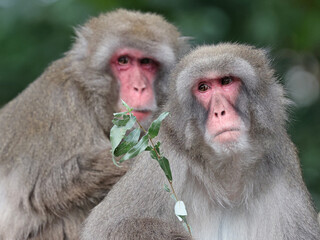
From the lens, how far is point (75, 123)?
7.00 metres

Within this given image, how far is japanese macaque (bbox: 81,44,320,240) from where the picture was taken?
5.32m

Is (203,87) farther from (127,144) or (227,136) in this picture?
(127,144)

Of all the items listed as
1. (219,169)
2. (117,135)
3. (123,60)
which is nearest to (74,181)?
(123,60)

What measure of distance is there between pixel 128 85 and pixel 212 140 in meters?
2.09

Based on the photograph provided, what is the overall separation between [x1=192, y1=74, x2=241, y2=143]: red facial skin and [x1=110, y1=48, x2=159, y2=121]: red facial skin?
1.38m

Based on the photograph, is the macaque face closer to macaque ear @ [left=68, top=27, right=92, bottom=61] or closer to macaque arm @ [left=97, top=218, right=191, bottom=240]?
macaque arm @ [left=97, top=218, right=191, bottom=240]

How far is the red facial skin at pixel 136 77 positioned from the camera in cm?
678

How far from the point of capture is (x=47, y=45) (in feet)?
33.8

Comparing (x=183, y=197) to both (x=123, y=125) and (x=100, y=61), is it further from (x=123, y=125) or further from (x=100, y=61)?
(x=100, y=61)

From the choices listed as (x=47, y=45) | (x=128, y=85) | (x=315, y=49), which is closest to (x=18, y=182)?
(x=128, y=85)

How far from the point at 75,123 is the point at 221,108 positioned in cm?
222

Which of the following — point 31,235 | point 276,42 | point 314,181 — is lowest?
point 31,235

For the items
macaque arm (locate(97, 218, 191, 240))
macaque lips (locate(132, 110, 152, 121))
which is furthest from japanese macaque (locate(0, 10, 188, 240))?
macaque arm (locate(97, 218, 191, 240))

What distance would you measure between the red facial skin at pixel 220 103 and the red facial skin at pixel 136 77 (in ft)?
4.52
